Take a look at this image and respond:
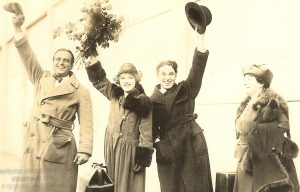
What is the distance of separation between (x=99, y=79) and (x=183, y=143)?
0.59 metres

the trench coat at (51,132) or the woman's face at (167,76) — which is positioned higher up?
the woman's face at (167,76)

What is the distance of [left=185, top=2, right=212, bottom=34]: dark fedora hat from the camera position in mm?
2732

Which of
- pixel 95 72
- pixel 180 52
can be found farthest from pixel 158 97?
pixel 180 52

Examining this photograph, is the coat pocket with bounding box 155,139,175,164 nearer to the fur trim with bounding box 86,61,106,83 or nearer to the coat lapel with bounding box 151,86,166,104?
the coat lapel with bounding box 151,86,166,104

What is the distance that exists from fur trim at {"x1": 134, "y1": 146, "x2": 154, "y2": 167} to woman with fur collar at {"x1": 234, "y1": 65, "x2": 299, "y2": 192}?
0.48 m

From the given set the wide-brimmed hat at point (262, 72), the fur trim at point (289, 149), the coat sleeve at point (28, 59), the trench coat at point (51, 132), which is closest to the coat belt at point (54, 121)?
the trench coat at point (51, 132)

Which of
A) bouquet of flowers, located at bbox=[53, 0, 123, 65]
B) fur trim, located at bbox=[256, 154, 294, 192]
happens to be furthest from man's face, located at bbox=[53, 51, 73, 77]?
fur trim, located at bbox=[256, 154, 294, 192]

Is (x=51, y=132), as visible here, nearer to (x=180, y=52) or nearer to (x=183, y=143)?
(x=183, y=143)

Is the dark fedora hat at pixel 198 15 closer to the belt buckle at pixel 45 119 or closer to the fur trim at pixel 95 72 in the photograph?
the fur trim at pixel 95 72

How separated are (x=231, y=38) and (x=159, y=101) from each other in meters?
0.64

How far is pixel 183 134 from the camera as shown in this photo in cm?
273

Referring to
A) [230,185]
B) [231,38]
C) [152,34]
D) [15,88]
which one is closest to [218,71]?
[231,38]

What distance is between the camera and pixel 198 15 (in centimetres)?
279

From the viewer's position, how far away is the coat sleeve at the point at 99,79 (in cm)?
274
